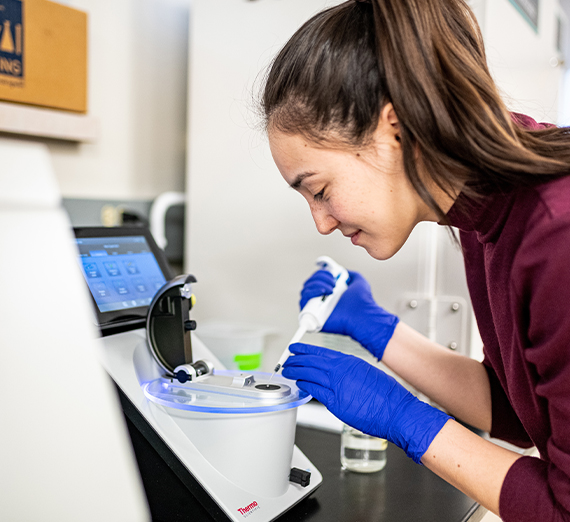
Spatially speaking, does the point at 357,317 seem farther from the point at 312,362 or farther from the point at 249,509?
the point at 249,509

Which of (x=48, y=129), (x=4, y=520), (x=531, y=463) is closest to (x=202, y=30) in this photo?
(x=48, y=129)

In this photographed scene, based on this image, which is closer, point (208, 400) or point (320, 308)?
point (208, 400)

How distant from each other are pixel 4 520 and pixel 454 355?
918mm

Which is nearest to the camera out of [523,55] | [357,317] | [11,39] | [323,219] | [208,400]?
[208,400]

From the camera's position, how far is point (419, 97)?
0.68m

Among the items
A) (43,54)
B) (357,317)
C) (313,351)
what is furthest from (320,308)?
(43,54)

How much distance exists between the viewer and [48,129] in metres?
1.37

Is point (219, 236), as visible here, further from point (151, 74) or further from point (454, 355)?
point (454, 355)

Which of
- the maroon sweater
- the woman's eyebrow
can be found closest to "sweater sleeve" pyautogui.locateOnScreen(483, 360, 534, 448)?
the maroon sweater

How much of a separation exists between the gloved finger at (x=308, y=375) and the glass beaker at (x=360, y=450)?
0.24m

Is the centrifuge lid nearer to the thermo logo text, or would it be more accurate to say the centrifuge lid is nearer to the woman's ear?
the thermo logo text

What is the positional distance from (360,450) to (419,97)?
651mm

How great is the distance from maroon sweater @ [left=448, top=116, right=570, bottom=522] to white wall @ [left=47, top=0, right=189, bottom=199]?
3.79 ft

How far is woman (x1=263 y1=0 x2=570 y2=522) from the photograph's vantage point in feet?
2.12
